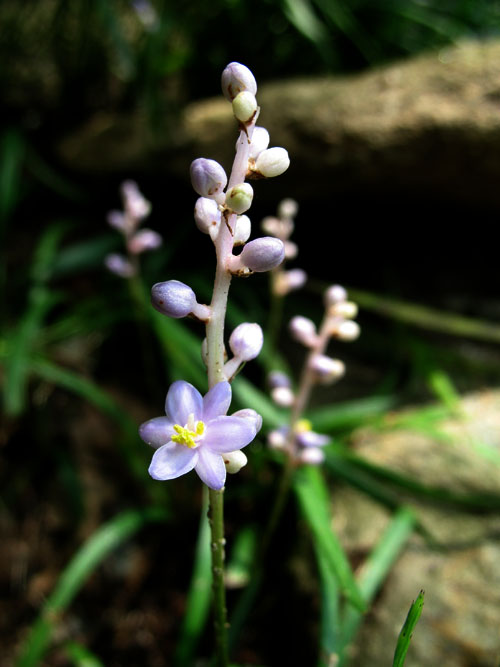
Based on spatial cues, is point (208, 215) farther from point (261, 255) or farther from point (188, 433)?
point (188, 433)

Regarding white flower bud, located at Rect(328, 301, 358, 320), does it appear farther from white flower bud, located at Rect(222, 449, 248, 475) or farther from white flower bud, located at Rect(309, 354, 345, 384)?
white flower bud, located at Rect(222, 449, 248, 475)

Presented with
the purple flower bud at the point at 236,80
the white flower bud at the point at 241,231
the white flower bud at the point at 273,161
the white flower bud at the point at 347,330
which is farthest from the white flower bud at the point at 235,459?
the white flower bud at the point at 347,330

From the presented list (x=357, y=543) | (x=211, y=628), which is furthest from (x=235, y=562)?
(x=357, y=543)

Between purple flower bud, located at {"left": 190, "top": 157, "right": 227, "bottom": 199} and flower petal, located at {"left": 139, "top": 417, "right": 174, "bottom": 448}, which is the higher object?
purple flower bud, located at {"left": 190, "top": 157, "right": 227, "bottom": 199}

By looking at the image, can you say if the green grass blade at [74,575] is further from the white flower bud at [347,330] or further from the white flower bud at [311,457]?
the white flower bud at [347,330]

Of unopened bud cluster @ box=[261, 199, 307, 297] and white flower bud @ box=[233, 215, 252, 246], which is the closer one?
white flower bud @ box=[233, 215, 252, 246]

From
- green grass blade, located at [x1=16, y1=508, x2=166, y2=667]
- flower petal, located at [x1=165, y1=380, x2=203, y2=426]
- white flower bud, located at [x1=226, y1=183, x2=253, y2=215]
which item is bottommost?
green grass blade, located at [x1=16, y1=508, x2=166, y2=667]

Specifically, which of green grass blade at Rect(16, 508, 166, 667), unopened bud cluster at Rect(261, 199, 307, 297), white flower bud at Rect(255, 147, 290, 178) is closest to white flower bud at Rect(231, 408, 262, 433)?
white flower bud at Rect(255, 147, 290, 178)
